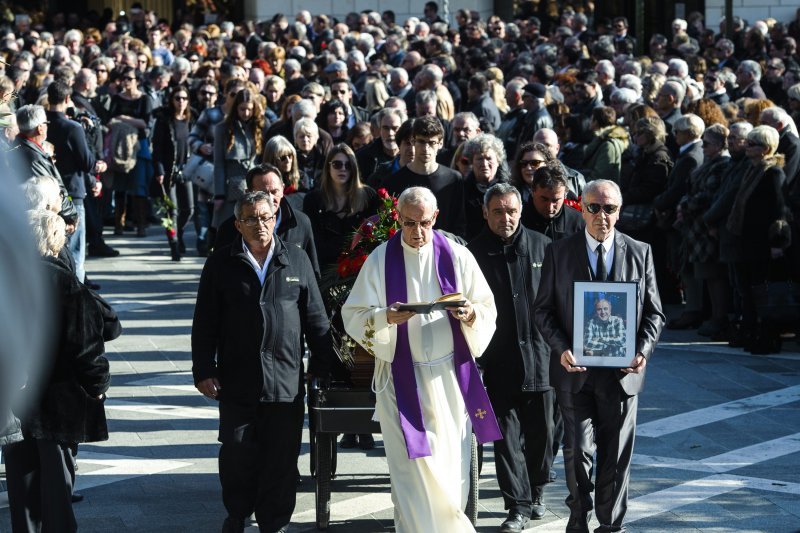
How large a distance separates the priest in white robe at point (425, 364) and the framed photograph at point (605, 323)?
0.41 m

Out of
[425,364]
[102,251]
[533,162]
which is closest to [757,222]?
[533,162]

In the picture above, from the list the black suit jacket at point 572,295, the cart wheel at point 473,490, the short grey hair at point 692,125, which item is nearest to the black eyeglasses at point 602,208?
the black suit jacket at point 572,295

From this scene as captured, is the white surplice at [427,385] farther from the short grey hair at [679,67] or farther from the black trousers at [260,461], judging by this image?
the short grey hair at [679,67]

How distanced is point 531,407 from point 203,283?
6.03 ft

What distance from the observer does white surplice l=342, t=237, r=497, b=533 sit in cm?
626

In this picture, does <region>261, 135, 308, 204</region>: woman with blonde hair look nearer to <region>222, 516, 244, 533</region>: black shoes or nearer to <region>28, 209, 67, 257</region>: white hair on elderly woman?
<region>222, 516, 244, 533</region>: black shoes

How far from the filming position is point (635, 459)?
826 centimetres

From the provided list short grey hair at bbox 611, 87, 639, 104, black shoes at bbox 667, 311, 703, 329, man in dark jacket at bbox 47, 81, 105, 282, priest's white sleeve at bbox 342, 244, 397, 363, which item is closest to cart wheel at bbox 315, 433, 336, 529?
priest's white sleeve at bbox 342, 244, 397, 363

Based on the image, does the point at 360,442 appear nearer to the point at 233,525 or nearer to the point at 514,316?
the point at 514,316

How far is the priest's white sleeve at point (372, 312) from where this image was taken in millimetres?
6312

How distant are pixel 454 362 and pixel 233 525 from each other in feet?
4.50

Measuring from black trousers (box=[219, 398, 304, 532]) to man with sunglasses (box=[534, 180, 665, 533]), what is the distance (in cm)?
133

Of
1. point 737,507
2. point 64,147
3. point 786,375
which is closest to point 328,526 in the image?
point 737,507

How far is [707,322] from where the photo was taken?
12570 millimetres
